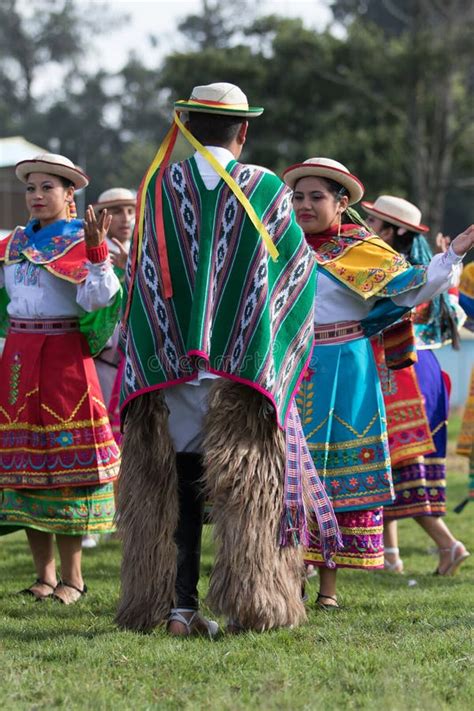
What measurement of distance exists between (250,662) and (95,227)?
7.55ft

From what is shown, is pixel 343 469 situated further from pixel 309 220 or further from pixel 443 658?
pixel 443 658

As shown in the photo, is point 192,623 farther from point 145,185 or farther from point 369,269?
point 369,269

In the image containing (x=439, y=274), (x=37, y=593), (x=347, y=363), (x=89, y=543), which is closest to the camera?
(x=439, y=274)

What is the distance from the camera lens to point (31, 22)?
6234cm

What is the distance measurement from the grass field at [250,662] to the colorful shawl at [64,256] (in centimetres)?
142

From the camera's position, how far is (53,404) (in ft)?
20.5

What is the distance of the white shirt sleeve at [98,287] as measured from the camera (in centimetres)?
588

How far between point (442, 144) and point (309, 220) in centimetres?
2117

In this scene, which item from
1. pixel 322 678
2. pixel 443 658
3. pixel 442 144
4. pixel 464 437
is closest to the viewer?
pixel 322 678

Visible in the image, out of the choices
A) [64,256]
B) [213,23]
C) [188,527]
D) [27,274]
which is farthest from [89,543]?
[213,23]

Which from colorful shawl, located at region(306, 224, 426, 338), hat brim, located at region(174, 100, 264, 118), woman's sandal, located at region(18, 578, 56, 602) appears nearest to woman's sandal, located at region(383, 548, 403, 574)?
colorful shawl, located at region(306, 224, 426, 338)

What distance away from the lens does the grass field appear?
3818mm

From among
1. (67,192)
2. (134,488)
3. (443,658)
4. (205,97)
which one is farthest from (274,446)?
(67,192)

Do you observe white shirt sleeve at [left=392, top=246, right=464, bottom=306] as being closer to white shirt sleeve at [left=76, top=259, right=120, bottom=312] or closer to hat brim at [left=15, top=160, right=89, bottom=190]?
white shirt sleeve at [left=76, top=259, right=120, bottom=312]
